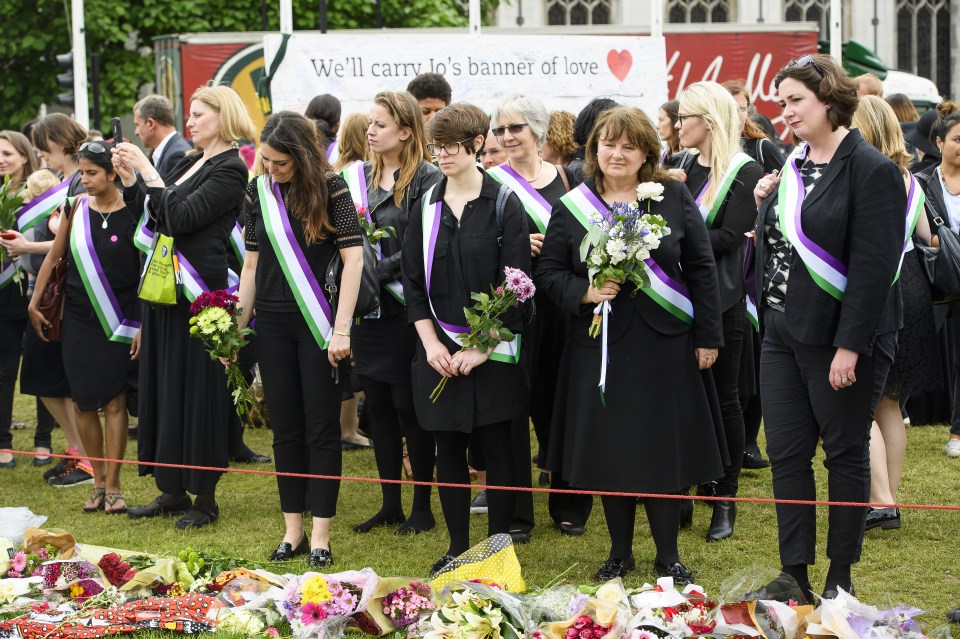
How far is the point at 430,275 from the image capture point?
536 centimetres

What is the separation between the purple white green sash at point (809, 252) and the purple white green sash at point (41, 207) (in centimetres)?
487

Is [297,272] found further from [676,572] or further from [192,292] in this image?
[676,572]

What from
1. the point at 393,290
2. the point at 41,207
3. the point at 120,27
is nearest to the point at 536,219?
the point at 393,290

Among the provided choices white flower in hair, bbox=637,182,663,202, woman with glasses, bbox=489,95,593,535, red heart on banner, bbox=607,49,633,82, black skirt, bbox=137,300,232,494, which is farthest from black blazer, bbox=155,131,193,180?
red heart on banner, bbox=607,49,633,82

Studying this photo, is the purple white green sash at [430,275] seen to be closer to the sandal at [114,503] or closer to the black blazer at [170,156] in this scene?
the black blazer at [170,156]

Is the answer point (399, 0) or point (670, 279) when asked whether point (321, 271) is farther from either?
point (399, 0)

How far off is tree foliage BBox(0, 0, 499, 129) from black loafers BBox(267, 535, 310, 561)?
16.3m

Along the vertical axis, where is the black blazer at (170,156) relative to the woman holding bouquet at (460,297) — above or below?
above

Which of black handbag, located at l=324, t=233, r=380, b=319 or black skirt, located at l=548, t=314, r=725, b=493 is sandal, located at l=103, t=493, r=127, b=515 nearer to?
black handbag, located at l=324, t=233, r=380, b=319

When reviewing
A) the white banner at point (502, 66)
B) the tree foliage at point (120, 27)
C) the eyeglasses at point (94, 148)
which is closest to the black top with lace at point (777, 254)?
the eyeglasses at point (94, 148)

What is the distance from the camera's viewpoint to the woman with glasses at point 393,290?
19.6 ft

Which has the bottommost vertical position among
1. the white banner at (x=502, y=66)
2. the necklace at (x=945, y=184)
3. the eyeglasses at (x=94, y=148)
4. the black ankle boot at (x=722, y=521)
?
the black ankle boot at (x=722, y=521)

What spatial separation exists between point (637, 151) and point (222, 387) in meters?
2.59

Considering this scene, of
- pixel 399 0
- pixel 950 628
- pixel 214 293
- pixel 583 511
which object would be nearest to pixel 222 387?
pixel 214 293
